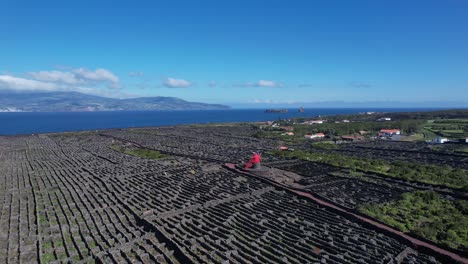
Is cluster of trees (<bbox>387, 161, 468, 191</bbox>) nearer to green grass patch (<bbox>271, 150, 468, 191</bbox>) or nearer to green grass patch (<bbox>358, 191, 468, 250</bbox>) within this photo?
green grass patch (<bbox>271, 150, 468, 191</bbox>)

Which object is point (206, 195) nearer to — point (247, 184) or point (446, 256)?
point (247, 184)

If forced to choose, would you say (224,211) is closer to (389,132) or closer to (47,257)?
(47,257)

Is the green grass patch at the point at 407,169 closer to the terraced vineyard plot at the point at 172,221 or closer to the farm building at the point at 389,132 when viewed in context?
the terraced vineyard plot at the point at 172,221

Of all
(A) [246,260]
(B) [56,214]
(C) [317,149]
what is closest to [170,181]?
(B) [56,214]

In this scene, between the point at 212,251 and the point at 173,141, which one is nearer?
the point at 212,251

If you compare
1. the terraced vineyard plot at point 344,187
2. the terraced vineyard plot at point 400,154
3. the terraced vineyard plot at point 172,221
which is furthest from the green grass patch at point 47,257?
the terraced vineyard plot at point 400,154

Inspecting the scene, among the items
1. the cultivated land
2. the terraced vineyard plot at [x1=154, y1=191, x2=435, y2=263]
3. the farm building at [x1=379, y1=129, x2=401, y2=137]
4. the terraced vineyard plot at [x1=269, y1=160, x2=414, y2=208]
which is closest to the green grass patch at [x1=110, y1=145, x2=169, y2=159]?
the cultivated land

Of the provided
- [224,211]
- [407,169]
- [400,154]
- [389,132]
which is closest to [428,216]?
[224,211]
